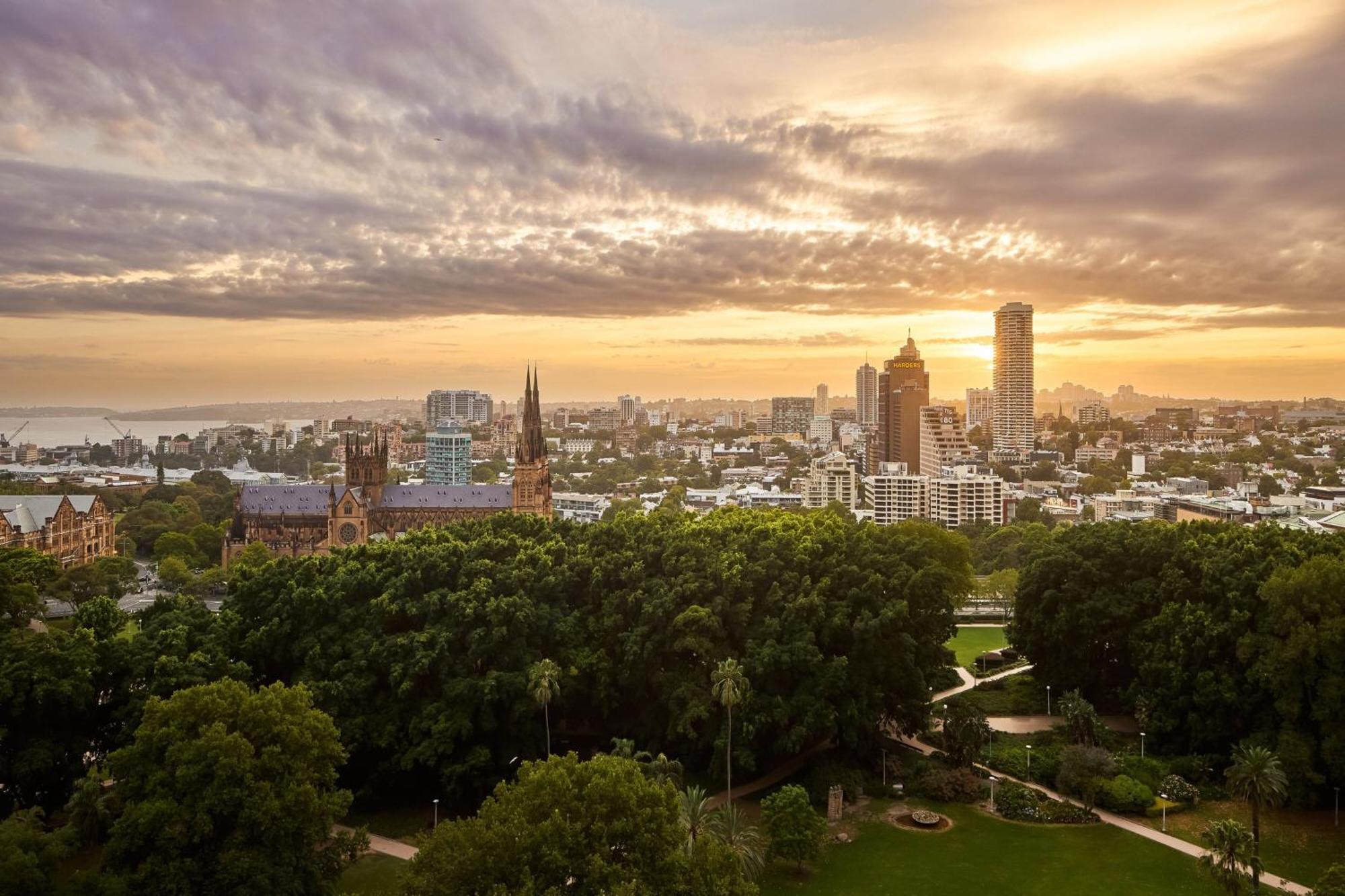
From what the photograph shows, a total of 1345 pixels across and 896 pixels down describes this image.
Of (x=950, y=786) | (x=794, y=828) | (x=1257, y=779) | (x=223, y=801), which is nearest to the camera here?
(x=223, y=801)

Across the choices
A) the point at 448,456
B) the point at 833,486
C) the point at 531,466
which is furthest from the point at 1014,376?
the point at 531,466

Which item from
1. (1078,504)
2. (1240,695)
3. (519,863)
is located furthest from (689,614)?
(1078,504)

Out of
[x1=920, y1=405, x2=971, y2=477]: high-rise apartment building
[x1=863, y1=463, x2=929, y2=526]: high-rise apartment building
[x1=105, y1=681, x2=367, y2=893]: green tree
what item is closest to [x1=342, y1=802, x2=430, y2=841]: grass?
[x1=105, y1=681, x2=367, y2=893]: green tree

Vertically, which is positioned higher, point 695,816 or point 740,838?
point 695,816

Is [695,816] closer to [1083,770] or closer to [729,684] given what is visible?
[729,684]

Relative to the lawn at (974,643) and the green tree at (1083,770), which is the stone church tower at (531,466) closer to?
the lawn at (974,643)

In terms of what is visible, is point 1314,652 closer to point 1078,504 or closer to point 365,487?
point 365,487

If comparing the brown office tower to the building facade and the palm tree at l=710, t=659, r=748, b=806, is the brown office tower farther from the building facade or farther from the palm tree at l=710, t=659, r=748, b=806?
the palm tree at l=710, t=659, r=748, b=806
